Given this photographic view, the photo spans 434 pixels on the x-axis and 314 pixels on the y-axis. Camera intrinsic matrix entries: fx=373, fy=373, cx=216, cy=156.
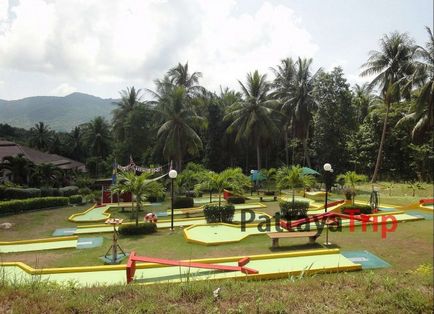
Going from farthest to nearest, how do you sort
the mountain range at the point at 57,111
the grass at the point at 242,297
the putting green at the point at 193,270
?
the mountain range at the point at 57,111, the putting green at the point at 193,270, the grass at the point at 242,297

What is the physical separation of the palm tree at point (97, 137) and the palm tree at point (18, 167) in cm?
2019

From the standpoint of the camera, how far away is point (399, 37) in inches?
1192

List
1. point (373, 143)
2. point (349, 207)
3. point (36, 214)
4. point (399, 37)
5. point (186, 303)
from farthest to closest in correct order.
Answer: point (373, 143) < point (399, 37) < point (36, 214) < point (349, 207) < point (186, 303)

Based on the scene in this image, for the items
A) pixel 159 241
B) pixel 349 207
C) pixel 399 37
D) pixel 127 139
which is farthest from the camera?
pixel 127 139

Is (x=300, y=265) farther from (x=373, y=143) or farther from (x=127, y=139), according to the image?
(x=127, y=139)

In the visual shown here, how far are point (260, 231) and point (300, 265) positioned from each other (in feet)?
16.5

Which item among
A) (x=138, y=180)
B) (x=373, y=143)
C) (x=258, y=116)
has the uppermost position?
(x=258, y=116)

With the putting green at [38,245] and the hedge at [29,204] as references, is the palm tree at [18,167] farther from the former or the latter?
the putting green at [38,245]

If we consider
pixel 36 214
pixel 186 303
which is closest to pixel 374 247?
pixel 186 303

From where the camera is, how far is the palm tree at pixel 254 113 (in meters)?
33.9

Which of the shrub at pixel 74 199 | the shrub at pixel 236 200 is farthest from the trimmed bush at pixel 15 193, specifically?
the shrub at pixel 236 200

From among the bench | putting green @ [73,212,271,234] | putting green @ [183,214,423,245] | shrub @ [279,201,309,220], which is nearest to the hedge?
putting green @ [73,212,271,234]

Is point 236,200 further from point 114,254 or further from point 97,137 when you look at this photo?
point 97,137

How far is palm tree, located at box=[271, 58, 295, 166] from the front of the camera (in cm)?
3525
